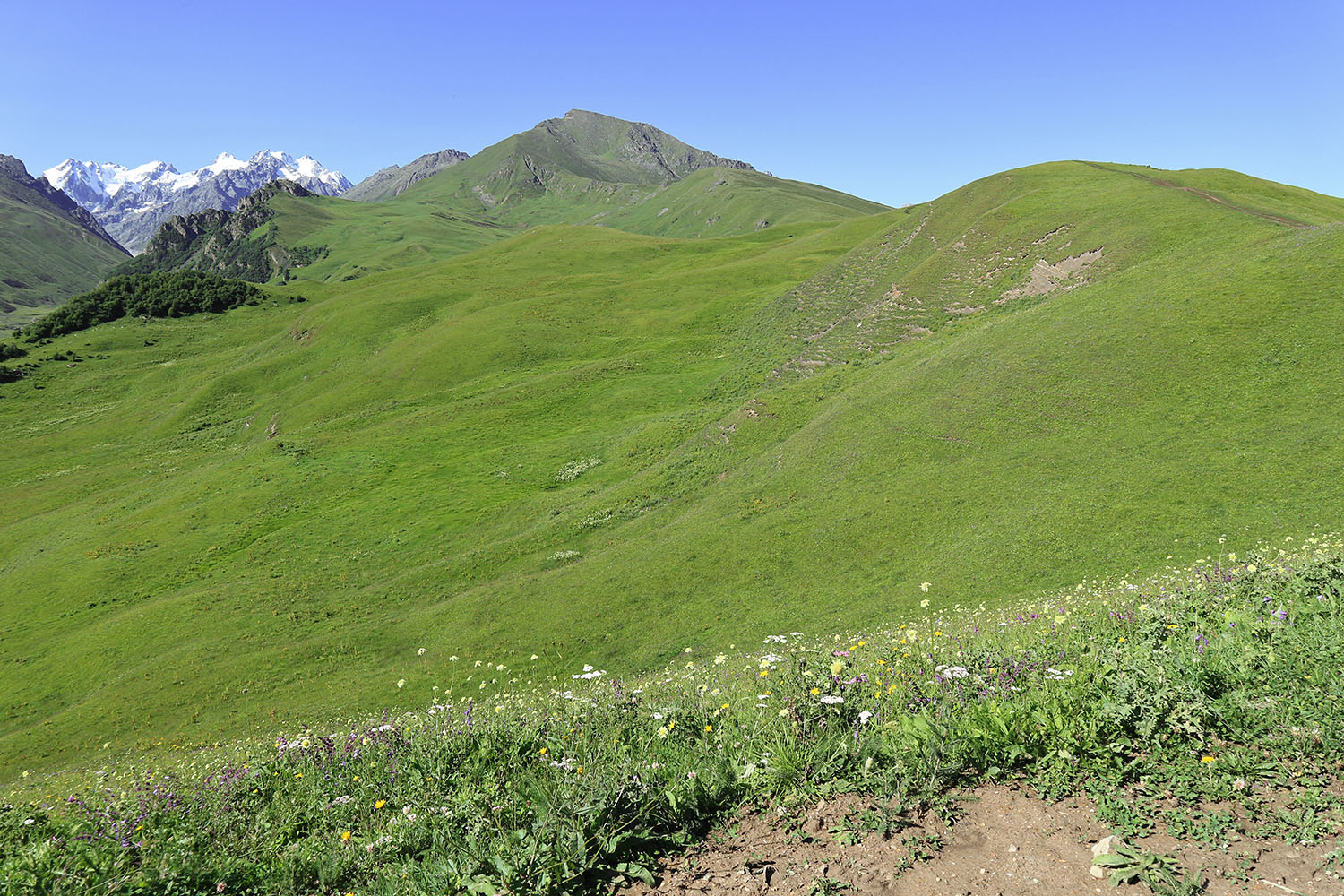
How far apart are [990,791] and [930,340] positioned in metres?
53.8

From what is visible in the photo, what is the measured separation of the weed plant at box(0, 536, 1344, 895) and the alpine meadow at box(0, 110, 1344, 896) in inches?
2.3

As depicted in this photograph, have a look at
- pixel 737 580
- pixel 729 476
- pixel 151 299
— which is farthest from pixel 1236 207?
pixel 151 299

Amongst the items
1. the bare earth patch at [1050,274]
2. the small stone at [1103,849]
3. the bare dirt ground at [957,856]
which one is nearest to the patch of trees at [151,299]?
the bare earth patch at [1050,274]

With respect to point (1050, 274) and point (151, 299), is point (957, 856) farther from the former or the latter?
point (151, 299)

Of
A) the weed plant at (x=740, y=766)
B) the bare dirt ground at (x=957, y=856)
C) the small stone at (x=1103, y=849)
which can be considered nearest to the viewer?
the bare dirt ground at (x=957, y=856)

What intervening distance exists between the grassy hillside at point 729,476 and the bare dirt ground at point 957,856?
1916cm

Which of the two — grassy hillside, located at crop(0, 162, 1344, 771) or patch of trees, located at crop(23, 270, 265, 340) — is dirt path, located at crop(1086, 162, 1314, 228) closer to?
grassy hillside, located at crop(0, 162, 1344, 771)

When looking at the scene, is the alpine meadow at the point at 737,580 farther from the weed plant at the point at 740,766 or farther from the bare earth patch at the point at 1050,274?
the bare earth patch at the point at 1050,274

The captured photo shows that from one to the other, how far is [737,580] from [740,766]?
79.1ft

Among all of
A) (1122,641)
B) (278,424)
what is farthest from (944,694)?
(278,424)

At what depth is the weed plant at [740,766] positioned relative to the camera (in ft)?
20.7

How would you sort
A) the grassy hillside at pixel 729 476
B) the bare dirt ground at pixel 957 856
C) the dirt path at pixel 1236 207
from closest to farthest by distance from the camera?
the bare dirt ground at pixel 957 856, the grassy hillside at pixel 729 476, the dirt path at pixel 1236 207

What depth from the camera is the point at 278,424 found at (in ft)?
273

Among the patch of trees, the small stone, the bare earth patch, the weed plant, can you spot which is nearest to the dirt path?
the bare earth patch
